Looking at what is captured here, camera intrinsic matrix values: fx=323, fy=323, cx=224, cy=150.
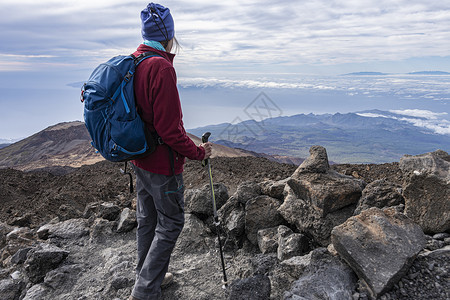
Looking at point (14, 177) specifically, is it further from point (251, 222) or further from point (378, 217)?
point (378, 217)

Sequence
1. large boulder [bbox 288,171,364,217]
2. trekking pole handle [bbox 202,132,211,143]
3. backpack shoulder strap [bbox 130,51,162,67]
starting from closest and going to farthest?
backpack shoulder strap [bbox 130,51,162,67], trekking pole handle [bbox 202,132,211,143], large boulder [bbox 288,171,364,217]

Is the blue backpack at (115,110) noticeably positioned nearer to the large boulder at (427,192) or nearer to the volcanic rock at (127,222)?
the large boulder at (427,192)

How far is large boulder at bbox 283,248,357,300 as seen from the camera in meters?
3.67

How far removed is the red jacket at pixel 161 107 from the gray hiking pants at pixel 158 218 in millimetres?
187

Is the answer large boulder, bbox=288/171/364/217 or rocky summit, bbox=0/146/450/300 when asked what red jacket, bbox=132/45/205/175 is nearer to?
rocky summit, bbox=0/146/450/300

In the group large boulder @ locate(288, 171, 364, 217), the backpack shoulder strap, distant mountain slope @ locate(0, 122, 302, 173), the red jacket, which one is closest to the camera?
the red jacket

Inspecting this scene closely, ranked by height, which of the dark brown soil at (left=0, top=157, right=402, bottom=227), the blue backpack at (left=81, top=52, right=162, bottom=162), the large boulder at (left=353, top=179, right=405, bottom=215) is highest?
the blue backpack at (left=81, top=52, right=162, bottom=162)

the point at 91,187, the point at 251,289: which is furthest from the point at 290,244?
the point at 91,187

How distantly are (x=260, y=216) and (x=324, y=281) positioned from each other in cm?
216

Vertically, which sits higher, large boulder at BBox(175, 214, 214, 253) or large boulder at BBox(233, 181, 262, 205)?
large boulder at BBox(233, 181, 262, 205)

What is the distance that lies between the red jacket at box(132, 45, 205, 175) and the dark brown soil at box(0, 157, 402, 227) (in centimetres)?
511

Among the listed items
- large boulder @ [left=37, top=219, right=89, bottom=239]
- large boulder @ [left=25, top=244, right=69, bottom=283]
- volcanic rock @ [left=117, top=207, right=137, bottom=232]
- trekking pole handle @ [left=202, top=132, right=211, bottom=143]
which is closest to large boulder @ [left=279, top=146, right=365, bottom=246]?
trekking pole handle @ [left=202, top=132, right=211, bottom=143]

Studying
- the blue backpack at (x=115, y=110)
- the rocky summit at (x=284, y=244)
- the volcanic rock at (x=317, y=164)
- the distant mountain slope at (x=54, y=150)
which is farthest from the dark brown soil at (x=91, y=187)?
the distant mountain slope at (x=54, y=150)

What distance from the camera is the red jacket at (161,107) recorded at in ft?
11.0
